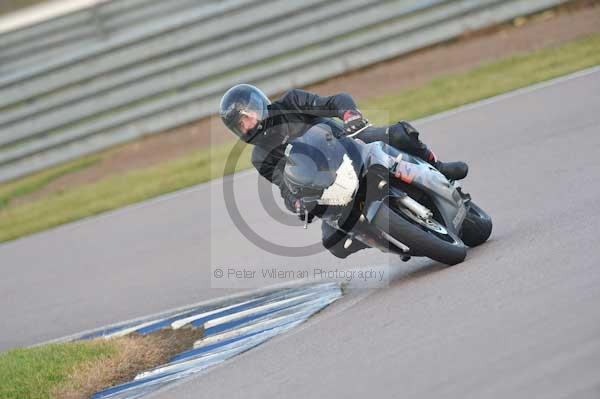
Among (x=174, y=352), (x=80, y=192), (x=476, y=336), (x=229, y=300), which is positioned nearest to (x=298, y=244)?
(x=229, y=300)

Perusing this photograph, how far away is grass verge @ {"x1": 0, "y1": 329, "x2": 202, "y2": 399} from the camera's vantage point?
6031 millimetres

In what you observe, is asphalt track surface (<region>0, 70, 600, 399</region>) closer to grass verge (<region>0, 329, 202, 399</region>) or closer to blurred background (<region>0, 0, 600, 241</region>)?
grass verge (<region>0, 329, 202, 399</region>)

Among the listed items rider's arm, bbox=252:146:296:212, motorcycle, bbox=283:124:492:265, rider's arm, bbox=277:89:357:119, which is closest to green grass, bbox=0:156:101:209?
rider's arm, bbox=252:146:296:212

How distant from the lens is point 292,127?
6.63 m

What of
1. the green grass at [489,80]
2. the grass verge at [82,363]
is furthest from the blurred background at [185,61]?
the grass verge at [82,363]

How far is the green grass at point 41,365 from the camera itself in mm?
6039

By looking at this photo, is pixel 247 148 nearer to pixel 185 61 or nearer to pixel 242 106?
pixel 185 61

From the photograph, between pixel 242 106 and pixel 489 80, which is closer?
pixel 242 106

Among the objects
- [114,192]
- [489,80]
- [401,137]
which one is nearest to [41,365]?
[401,137]

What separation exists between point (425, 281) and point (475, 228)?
691 millimetres

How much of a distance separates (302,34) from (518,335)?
1058cm

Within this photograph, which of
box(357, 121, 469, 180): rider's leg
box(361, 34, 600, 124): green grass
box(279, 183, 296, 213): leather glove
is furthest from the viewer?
box(361, 34, 600, 124): green grass

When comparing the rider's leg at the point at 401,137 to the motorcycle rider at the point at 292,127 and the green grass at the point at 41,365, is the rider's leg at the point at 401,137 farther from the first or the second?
the green grass at the point at 41,365

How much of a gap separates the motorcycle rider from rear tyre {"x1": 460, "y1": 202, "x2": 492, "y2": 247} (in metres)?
0.30
